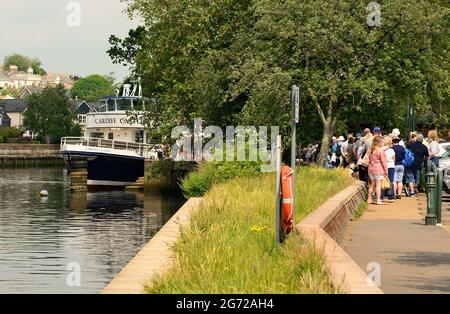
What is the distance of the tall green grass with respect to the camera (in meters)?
11.2

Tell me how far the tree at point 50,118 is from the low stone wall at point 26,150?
48.0 ft

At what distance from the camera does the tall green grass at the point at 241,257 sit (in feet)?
36.8

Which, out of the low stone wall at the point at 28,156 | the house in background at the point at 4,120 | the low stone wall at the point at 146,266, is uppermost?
the house in background at the point at 4,120

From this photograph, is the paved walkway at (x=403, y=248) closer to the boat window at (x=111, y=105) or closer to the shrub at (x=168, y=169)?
the shrub at (x=168, y=169)

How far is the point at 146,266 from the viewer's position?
45.0ft

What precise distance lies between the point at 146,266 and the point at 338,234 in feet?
21.2

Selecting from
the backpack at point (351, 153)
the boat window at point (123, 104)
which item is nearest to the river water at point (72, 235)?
the backpack at point (351, 153)

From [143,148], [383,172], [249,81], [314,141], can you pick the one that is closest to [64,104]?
[143,148]

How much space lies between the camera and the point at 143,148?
6744 cm

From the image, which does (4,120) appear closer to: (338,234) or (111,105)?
(111,105)

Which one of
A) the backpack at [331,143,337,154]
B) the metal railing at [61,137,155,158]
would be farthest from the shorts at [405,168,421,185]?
the metal railing at [61,137,155,158]

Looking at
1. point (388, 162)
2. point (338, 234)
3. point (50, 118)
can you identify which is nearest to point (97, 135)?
point (388, 162)
